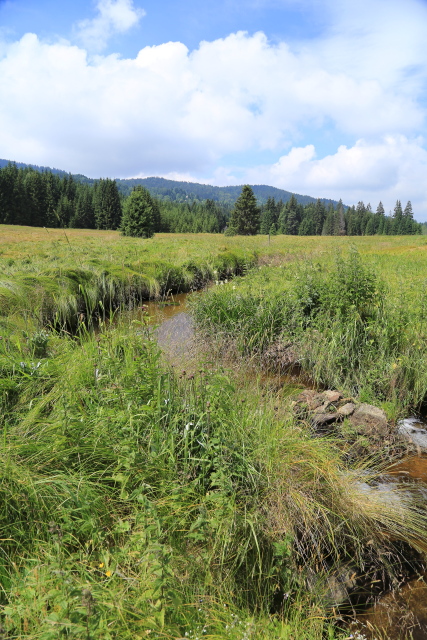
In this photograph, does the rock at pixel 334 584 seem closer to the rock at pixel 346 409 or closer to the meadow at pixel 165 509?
the meadow at pixel 165 509

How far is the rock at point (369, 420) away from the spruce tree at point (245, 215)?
66.5 metres

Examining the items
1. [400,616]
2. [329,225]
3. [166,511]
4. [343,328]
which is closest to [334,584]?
[400,616]

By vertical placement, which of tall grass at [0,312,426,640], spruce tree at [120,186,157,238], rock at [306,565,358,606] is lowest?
rock at [306,565,358,606]

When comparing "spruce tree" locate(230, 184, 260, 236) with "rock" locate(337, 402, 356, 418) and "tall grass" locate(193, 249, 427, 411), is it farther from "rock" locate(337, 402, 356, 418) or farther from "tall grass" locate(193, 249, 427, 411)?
"rock" locate(337, 402, 356, 418)

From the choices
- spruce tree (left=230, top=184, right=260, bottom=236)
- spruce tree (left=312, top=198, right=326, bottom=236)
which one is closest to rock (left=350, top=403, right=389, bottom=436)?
spruce tree (left=230, top=184, right=260, bottom=236)

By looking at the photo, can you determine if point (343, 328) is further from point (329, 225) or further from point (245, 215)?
point (329, 225)

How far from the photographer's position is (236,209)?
227 feet

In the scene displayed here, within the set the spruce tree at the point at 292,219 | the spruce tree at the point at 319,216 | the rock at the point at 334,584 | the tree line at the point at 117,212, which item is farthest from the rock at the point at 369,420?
the spruce tree at the point at 319,216

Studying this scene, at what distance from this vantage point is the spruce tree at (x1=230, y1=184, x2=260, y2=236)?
67.9 m

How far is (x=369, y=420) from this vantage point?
472 cm

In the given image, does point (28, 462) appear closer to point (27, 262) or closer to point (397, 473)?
point (397, 473)

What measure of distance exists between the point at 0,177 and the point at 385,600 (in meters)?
69.1

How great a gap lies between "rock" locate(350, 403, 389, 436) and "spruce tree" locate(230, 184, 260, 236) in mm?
66500

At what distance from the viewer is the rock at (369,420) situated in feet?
14.9
